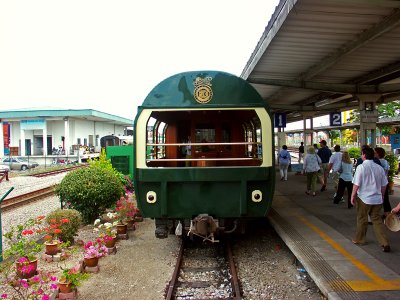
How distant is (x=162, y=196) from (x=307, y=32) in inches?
184

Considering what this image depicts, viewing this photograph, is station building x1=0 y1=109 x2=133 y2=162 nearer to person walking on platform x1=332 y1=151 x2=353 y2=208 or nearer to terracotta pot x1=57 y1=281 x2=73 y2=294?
person walking on platform x1=332 y1=151 x2=353 y2=208

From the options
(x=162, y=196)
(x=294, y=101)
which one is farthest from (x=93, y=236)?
(x=294, y=101)

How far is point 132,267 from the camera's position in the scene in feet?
20.9

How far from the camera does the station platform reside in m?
4.54

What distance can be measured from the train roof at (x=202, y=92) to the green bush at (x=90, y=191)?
365 cm

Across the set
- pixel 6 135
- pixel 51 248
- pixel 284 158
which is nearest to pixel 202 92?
pixel 51 248

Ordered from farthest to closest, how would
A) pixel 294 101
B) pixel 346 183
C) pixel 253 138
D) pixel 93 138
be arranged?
pixel 93 138, pixel 294 101, pixel 346 183, pixel 253 138

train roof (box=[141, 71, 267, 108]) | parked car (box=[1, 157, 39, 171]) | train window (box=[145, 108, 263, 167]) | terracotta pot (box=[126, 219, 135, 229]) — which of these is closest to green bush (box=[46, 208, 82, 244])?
terracotta pot (box=[126, 219, 135, 229])

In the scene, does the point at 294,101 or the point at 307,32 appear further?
the point at 294,101

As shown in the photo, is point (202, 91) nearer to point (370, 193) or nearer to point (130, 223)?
point (370, 193)

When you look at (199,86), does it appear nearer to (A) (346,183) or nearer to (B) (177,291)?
(B) (177,291)

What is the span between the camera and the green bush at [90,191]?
29.6ft

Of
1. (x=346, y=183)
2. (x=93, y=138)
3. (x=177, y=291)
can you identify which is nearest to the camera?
(x=177, y=291)

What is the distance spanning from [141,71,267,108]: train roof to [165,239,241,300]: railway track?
106 inches
